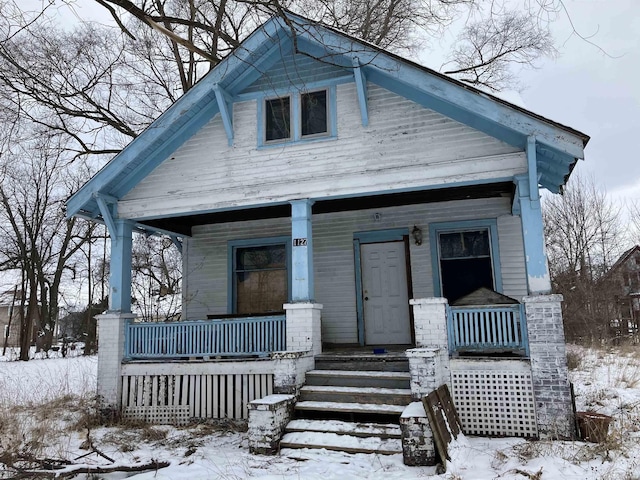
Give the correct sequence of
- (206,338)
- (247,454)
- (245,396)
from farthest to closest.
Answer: (206,338)
(245,396)
(247,454)

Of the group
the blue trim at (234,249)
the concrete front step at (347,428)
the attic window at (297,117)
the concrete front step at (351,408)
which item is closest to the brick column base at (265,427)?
the concrete front step at (347,428)

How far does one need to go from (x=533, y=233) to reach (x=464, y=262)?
2.64 meters

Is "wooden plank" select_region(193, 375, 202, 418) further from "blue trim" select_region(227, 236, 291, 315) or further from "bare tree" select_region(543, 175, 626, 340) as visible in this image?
"bare tree" select_region(543, 175, 626, 340)

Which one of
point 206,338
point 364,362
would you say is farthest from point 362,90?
point 206,338

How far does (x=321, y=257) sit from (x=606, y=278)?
52.9ft

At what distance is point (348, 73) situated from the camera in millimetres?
8156

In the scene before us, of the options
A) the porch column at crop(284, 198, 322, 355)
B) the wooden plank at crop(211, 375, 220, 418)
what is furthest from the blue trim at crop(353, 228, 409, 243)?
the wooden plank at crop(211, 375, 220, 418)

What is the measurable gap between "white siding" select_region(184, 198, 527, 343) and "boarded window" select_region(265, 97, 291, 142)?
2387 mm

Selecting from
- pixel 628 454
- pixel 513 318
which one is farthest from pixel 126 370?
pixel 628 454

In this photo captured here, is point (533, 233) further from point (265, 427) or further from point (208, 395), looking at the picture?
point (208, 395)

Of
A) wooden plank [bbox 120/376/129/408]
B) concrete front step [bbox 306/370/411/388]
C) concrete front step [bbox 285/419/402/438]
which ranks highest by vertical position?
concrete front step [bbox 306/370/411/388]

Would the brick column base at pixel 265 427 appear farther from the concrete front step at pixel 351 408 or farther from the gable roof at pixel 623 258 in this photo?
the gable roof at pixel 623 258

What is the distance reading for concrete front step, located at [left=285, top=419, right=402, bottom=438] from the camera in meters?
5.98

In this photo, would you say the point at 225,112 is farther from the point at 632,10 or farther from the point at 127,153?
the point at 632,10
